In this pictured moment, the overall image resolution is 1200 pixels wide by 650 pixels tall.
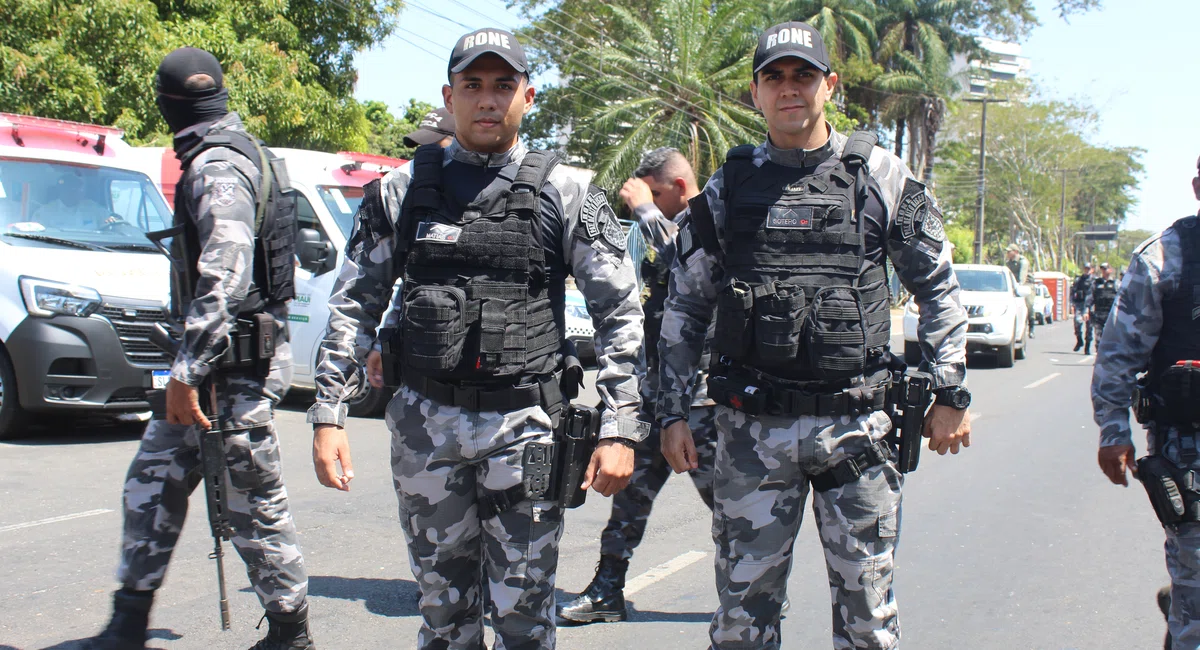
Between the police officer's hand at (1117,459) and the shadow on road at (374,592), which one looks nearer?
the police officer's hand at (1117,459)

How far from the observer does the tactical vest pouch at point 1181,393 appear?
3.04 metres

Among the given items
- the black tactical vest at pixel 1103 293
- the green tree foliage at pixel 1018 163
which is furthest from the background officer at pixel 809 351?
the green tree foliage at pixel 1018 163

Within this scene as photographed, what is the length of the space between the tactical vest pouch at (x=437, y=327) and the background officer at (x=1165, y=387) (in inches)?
77.0

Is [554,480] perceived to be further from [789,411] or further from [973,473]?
[973,473]

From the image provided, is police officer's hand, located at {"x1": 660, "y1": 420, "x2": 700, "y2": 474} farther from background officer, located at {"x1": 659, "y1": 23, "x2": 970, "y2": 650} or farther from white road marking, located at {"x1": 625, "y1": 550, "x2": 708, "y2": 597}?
white road marking, located at {"x1": 625, "y1": 550, "x2": 708, "y2": 597}

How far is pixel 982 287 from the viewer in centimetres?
1745

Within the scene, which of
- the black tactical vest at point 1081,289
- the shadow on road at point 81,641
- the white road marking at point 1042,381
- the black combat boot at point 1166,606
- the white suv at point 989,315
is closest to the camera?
the black combat boot at point 1166,606

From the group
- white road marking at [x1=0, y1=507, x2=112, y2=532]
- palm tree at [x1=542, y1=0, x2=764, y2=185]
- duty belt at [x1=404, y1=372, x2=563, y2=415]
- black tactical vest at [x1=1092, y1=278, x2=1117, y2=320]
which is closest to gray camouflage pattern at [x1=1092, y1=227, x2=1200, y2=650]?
duty belt at [x1=404, y1=372, x2=563, y2=415]

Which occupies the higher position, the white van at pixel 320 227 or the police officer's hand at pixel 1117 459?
the white van at pixel 320 227

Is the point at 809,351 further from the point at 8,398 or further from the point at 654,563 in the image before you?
the point at 8,398

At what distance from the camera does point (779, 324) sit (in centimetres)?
290

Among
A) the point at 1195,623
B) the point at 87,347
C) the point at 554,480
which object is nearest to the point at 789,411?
the point at 554,480

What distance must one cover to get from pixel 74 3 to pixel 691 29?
52.5 ft

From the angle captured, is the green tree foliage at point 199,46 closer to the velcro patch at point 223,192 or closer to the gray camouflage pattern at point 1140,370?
the velcro patch at point 223,192
